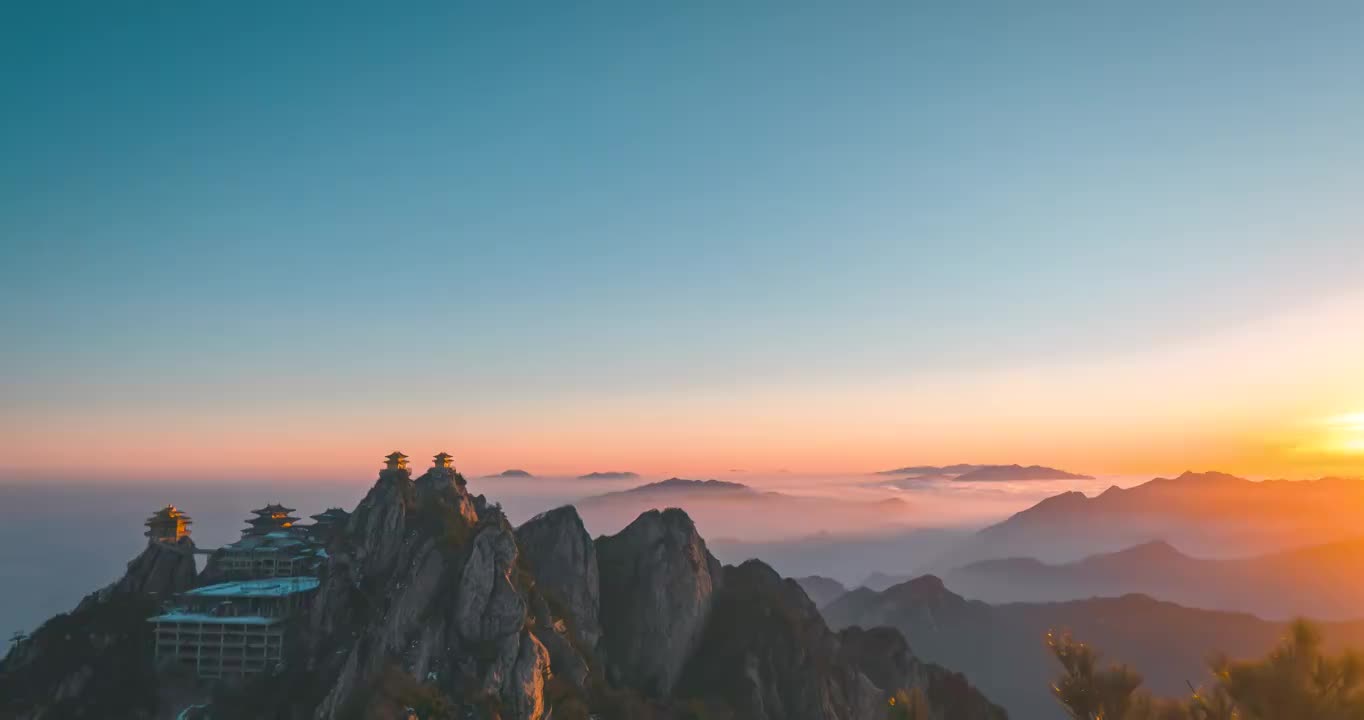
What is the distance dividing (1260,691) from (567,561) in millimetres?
81745

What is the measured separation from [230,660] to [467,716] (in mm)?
29828

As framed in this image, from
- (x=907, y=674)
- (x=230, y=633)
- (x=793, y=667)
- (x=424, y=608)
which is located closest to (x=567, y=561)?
(x=424, y=608)

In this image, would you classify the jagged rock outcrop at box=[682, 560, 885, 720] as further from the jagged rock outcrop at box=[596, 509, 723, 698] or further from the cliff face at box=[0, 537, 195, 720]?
the cliff face at box=[0, 537, 195, 720]

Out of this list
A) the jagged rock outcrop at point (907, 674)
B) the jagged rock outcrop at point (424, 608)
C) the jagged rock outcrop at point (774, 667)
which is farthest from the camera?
the jagged rock outcrop at point (907, 674)

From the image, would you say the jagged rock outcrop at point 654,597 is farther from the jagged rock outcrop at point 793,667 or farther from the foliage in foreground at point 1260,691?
the foliage in foreground at point 1260,691

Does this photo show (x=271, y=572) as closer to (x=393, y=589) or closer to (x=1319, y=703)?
(x=393, y=589)

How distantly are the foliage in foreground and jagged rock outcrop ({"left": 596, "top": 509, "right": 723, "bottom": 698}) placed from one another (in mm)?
66470

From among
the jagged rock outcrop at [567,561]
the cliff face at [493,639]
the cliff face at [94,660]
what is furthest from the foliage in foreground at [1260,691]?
the cliff face at [94,660]

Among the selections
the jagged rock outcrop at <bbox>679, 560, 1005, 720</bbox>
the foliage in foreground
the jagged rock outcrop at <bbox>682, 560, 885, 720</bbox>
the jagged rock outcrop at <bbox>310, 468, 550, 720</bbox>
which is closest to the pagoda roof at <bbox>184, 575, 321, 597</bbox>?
the jagged rock outcrop at <bbox>310, 468, 550, 720</bbox>

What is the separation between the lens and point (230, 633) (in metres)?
70.5

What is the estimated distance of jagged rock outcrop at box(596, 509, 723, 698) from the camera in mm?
90688

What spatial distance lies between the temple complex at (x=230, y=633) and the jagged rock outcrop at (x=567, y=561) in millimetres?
27641

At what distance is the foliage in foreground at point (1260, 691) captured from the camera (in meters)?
20.6

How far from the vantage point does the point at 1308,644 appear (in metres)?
21.7
